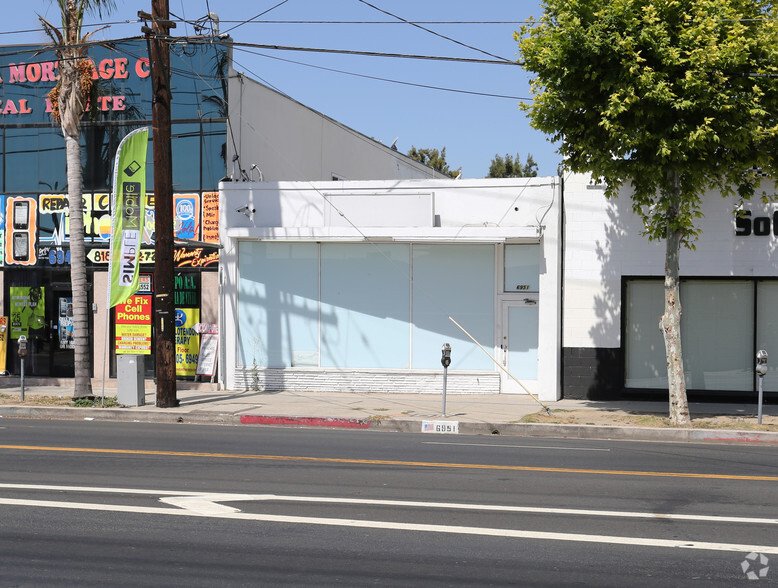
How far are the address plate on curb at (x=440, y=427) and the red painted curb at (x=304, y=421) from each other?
45.2 inches

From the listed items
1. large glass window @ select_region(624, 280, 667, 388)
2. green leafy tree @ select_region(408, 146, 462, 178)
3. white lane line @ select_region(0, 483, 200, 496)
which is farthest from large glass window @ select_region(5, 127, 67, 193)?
green leafy tree @ select_region(408, 146, 462, 178)

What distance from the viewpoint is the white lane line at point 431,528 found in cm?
699

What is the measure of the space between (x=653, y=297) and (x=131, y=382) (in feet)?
37.1

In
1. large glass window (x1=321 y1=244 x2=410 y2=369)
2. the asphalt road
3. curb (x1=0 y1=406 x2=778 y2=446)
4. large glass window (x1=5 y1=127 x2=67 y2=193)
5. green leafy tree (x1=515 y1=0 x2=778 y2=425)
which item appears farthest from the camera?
large glass window (x1=5 y1=127 x2=67 y2=193)

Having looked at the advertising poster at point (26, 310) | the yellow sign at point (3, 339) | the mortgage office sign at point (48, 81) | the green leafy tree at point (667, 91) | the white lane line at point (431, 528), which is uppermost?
the mortgage office sign at point (48, 81)

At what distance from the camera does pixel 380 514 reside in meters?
8.05

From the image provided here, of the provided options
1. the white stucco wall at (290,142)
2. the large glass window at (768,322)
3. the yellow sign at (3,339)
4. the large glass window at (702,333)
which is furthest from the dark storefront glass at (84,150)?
the large glass window at (768,322)

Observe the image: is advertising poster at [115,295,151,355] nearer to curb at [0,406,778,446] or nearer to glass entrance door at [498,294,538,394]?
curb at [0,406,778,446]

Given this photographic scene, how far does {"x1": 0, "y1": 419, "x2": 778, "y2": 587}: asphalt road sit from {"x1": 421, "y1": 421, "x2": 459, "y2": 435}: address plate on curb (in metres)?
2.06

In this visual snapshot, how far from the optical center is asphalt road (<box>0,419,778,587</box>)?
6.34 m

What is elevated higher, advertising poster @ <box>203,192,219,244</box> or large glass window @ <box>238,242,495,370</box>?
advertising poster @ <box>203,192,219,244</box>

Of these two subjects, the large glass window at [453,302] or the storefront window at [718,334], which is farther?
the large glass window at [453,302]

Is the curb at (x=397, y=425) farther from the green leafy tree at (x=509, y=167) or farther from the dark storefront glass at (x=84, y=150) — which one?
the green leafy tree at (x=509, y=167)

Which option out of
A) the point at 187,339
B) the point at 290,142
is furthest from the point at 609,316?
the point at 290,142
